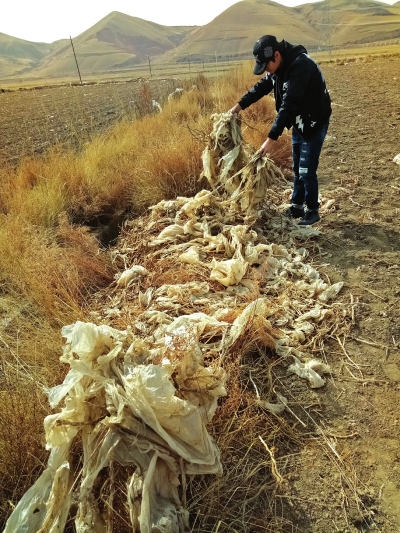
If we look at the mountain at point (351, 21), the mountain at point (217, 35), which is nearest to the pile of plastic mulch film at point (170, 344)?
the mountain at point (351, 21)

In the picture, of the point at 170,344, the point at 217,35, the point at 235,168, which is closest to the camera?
the point at 170,344

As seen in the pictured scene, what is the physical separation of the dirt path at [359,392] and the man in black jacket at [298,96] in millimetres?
776

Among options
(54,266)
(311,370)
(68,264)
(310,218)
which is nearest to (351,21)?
(310,218)

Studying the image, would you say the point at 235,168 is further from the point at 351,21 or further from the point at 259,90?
the point at 351,21

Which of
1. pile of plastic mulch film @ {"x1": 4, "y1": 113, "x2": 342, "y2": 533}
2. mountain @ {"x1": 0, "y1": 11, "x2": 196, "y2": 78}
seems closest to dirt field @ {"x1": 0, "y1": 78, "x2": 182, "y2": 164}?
pile of plastic mulch film @ {"x1": 4, "y1": 113, "x2": 342, "y2": 533}

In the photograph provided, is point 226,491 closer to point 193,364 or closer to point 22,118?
point 193,364

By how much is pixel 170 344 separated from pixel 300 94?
2383 mm

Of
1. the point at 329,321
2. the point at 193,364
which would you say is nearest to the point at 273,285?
the point at 329,321

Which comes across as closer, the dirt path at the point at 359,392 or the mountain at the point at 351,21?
the dirt path at the point at 359,392

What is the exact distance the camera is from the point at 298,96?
3.12m

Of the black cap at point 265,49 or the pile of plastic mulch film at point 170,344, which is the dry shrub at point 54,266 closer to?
the pile of plastic mulch film at point 170,344

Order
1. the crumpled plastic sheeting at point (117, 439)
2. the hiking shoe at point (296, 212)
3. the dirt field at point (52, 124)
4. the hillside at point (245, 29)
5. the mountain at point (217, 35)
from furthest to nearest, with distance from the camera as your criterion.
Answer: the hillside at point (245, 29), the mountain at point (217, 35), the dirt field at point (52, 124), the hiking shoe at point (296, 212), the crumpled plastic sheeting at point (117, 439)

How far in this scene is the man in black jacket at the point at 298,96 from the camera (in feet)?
10.2

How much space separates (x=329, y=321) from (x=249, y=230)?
133cm
